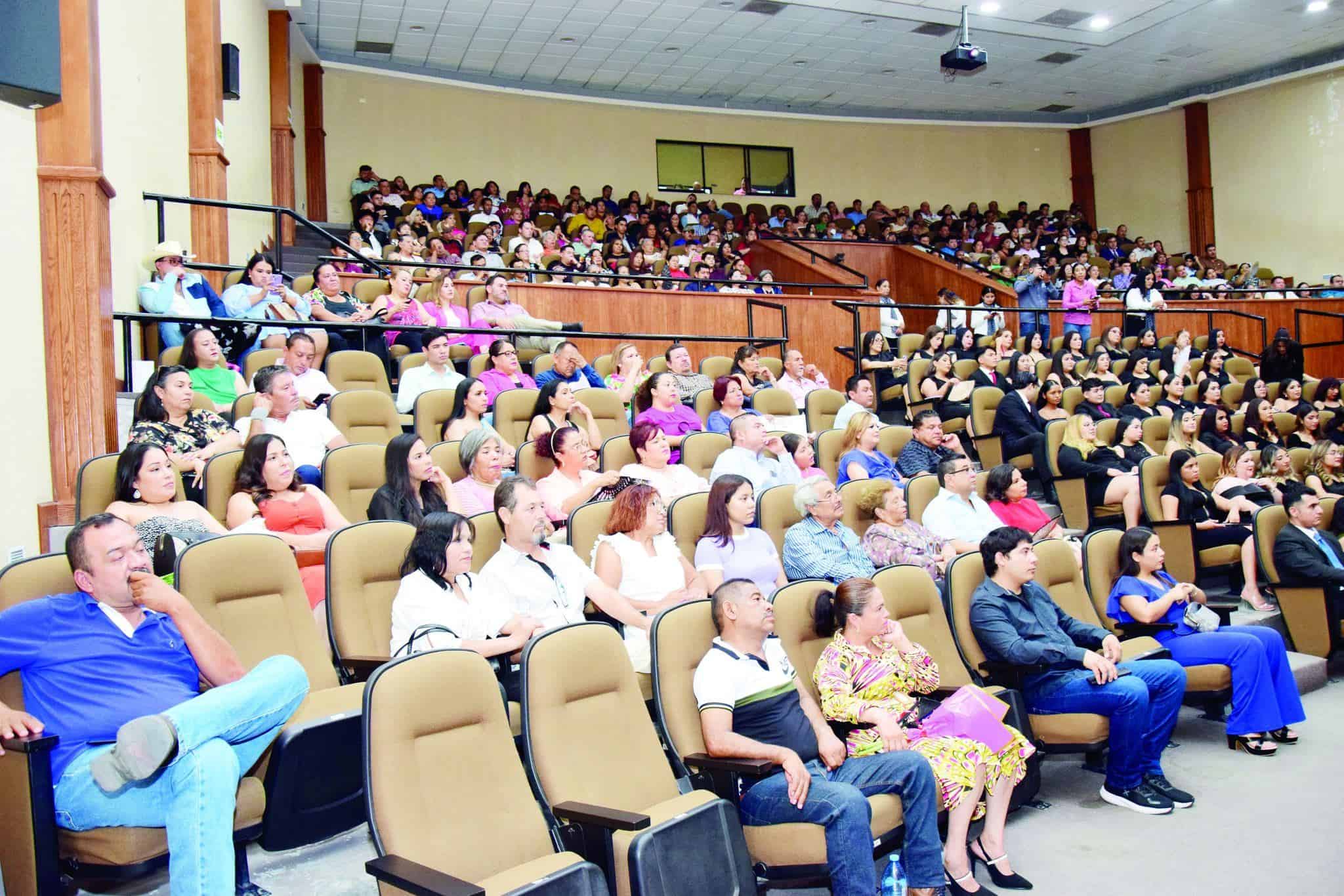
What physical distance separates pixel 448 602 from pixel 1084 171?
1472 cm

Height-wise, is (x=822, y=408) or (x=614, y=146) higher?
(x=614, y=146)

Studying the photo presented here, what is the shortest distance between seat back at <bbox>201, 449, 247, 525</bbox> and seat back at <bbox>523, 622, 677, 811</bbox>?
152 centimetres

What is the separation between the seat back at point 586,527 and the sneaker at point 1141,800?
1690mm

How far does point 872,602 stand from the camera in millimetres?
2906

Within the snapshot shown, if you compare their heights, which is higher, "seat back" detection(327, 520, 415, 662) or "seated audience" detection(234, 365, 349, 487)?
"seated audience" detection(234, 365, 349, 487)

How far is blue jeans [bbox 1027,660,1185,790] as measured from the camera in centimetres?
317

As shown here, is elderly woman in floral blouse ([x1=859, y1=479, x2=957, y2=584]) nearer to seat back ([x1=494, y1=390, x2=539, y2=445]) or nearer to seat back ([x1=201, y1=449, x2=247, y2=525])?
seat back ([x1=494, y1=390, x2=539, y2=445])

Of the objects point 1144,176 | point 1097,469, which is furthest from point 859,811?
point 1144,176

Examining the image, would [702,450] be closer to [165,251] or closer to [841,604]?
[841,604]

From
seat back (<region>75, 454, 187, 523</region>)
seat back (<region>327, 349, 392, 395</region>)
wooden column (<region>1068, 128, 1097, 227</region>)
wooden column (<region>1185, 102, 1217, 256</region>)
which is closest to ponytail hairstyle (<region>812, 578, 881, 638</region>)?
seat back (<region>75, 454, 187, 523</region>)

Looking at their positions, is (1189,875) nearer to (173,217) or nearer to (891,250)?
(173,217)

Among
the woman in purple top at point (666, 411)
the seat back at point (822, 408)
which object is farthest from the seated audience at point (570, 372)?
the seat back at point (822, 408)

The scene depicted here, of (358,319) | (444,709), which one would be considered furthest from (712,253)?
(444,709)

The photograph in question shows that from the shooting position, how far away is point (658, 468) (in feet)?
13.8
